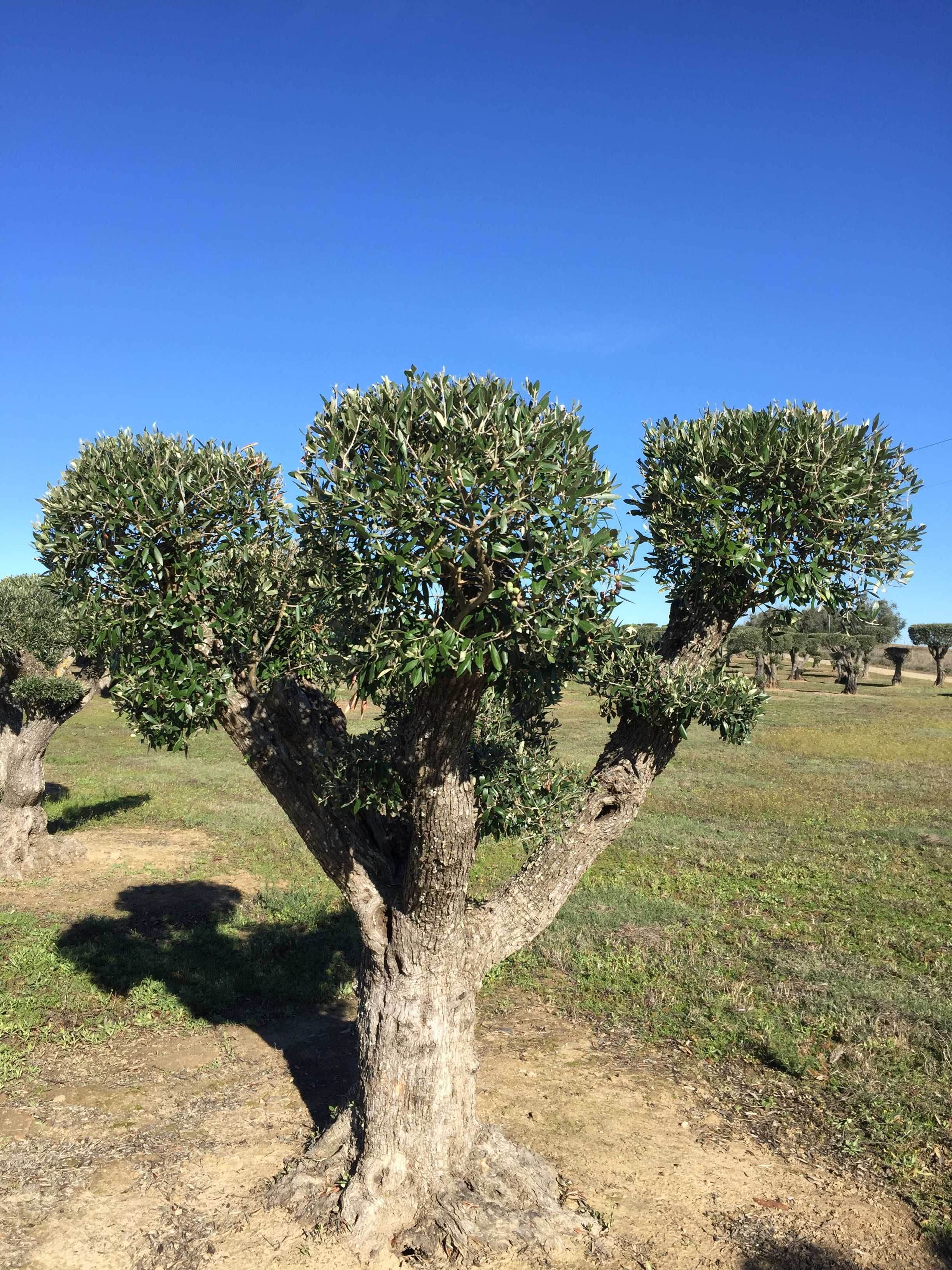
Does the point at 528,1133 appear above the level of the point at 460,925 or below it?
below

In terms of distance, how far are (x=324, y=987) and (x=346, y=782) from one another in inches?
273

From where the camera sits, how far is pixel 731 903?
52.4ft

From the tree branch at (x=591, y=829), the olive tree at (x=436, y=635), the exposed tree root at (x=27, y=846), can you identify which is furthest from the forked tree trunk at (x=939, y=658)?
the olive tree at (x=436, y=635)

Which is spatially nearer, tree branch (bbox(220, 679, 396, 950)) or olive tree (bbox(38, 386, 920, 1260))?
olive tree (bbox(38, 386, 920, 1260))

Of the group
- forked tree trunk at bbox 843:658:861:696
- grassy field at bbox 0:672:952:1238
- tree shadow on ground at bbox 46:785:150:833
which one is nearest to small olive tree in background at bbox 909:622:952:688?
forked tree trunk at bbox 843:658:861:696

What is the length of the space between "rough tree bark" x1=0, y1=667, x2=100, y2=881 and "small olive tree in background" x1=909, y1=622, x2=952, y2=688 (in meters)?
67.8

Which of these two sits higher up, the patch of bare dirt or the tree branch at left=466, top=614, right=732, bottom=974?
the tree branch at left=466, top=614, right=732, bottom=974

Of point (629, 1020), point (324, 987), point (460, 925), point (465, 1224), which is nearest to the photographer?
point (465, 1224)

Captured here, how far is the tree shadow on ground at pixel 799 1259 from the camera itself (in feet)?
21.7

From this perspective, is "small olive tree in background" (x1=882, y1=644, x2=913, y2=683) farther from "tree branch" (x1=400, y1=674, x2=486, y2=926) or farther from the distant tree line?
"tree branch" (x1=400, y1=674, x2=486, y2=926)

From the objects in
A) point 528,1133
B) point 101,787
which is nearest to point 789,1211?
point 528,1133

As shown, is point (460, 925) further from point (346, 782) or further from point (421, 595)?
point (421, 595)

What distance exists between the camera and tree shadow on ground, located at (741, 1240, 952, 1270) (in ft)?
21.7

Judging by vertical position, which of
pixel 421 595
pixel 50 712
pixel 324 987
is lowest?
pixel 324 987
